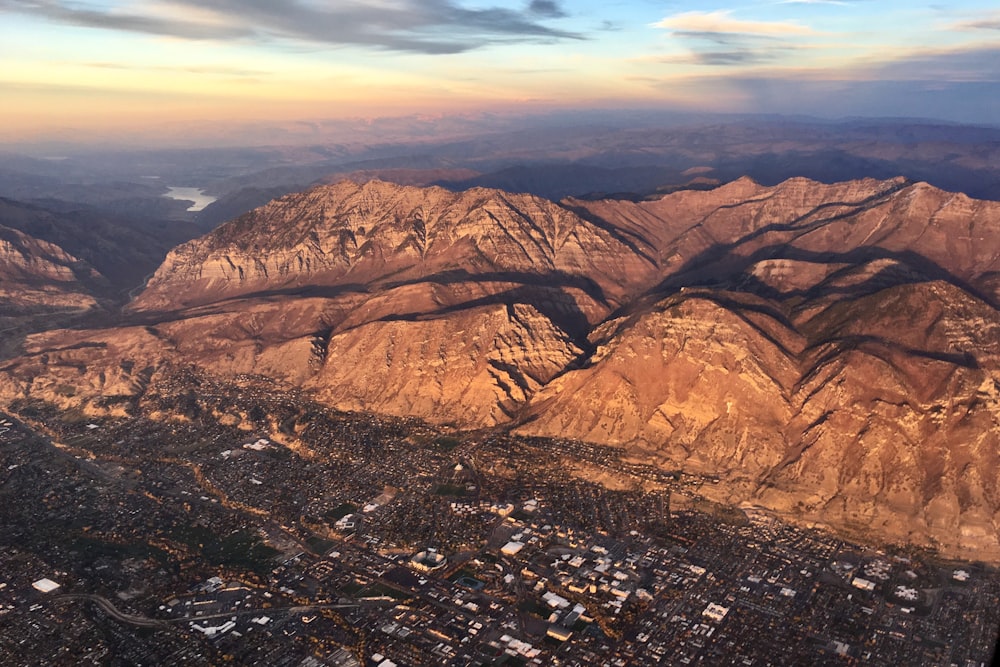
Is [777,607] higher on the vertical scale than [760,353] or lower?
lower

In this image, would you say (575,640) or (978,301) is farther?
(978,301)

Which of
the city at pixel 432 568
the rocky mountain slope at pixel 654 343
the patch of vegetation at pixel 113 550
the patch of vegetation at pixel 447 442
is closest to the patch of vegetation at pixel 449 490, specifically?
the city at pixel 432 568

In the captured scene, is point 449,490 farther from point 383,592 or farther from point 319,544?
point 383,592

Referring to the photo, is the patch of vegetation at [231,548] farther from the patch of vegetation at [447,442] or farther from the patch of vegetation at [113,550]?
the patch of vegetation at [447,442]

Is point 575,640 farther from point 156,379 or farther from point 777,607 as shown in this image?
point 156,379

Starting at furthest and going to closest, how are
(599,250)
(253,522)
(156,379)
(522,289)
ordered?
(599,250)
(522,289)
(156,379)
(253,522)

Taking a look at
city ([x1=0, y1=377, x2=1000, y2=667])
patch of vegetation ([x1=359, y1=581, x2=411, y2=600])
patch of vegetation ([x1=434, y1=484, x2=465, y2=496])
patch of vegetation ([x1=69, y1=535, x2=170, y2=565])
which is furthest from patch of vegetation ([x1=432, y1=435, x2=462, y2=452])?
patch of vegetation ([x1=69, y1=535, x2=170, y2=565])

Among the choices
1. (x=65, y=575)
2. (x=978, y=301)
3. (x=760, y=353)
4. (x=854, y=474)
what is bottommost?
(x=65, y=575)

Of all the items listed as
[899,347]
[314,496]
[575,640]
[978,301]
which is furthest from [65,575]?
[978,301]

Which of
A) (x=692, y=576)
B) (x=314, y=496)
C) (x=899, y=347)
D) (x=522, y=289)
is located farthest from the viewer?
(x=522, y=289)
